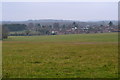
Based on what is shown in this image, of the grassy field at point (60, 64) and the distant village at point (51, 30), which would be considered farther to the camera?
the distant village at point (51, 30)

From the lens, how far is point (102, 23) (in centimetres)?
9731

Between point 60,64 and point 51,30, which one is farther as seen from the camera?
point 51,30

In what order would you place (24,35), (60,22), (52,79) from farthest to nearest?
(60,22) < (24,35) < (52,79)

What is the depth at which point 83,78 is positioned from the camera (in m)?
7.62

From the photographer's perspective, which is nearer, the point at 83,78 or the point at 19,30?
the point at 83,78

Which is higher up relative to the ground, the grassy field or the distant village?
the distant village

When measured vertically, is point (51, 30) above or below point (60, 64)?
above

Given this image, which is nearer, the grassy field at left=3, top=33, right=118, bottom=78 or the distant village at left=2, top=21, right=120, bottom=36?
the grassy field at left=3, top=33, right=118, bottom=78

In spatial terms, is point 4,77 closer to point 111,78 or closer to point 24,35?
point 111,78

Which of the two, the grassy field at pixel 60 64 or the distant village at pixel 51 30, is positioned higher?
the distant village at pixel 51 30

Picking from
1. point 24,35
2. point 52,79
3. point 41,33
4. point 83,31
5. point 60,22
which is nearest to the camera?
point 52,79

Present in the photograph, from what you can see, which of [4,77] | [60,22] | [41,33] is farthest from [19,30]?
[4,77]

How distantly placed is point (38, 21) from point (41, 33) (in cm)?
2340

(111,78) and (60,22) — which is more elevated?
(60,22)
